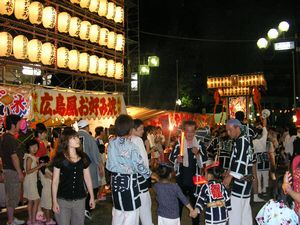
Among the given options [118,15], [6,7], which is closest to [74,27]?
[6,7]

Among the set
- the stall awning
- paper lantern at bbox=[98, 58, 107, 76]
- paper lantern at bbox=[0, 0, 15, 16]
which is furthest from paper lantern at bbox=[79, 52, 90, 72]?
the stall awning

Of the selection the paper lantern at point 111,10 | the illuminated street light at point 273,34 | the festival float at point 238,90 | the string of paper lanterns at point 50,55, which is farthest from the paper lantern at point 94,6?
the festival float at point 238,90

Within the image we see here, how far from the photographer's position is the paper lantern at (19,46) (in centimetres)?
1138

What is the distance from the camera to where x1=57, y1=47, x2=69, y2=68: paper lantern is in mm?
13375

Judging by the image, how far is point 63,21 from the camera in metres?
13.6

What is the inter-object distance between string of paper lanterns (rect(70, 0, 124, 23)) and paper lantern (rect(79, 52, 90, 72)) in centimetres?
222

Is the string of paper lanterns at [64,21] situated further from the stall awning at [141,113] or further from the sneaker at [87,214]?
the sneaker at [87,214]

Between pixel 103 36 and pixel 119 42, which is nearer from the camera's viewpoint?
pixel 103 36

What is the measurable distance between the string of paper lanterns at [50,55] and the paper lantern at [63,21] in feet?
2.78

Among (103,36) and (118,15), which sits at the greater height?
(118,15)

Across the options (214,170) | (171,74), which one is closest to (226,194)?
(214,170)

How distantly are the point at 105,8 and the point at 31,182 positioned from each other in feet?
35.4

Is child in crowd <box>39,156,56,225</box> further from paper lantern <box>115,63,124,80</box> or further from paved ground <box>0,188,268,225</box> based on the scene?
paper lantern <box>115,63,124,80</box>

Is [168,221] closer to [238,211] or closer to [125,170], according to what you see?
[125,170]
